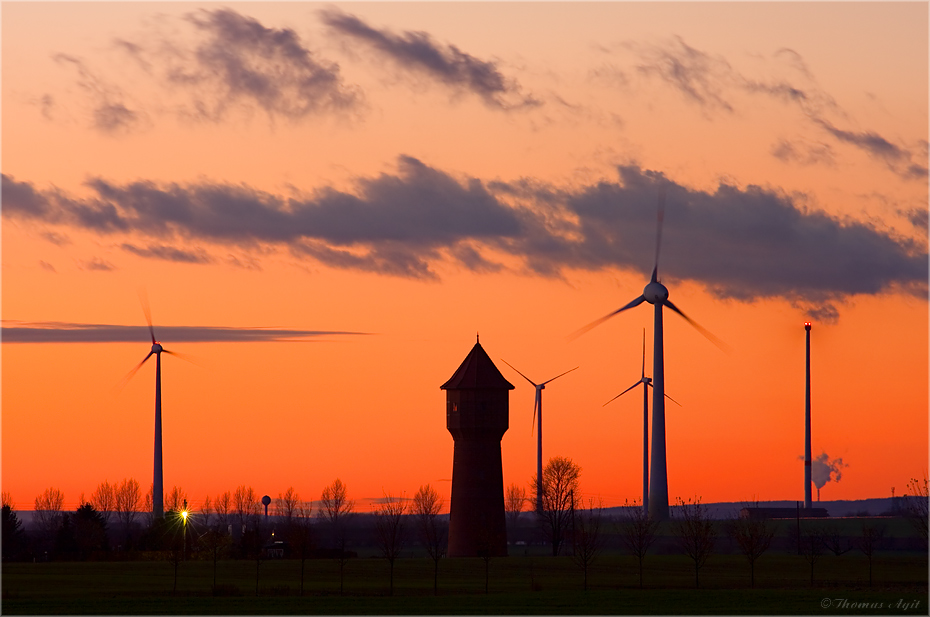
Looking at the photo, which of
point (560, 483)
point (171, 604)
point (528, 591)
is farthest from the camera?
point (560, 483)

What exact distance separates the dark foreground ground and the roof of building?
46.3 feet

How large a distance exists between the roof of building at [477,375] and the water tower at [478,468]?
0.33 ft

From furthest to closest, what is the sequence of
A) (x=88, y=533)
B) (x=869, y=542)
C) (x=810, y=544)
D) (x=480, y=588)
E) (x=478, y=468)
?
(x=810, y=544)
(x=88, y=533)
(x=478, y=468)
(x=869, y=542)
(x=480, y=588)

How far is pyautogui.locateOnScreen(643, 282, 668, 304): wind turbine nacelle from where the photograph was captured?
13154 centimetres

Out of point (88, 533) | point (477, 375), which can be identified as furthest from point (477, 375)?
point (88, 533)

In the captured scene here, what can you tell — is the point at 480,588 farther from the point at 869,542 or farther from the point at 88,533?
the point at 88,533

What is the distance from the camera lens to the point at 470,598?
71312mm

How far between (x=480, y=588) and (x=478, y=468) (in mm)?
27293

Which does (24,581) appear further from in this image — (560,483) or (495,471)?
(560,483)

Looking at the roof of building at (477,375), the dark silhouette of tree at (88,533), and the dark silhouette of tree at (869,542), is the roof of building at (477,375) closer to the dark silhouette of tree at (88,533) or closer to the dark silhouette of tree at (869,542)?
the dark silhouette of tree at (869,542)

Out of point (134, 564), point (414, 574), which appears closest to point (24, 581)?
point (134, 564)

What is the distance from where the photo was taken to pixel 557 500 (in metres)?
146

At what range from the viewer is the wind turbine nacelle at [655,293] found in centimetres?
13154

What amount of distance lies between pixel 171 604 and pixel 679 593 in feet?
89.2
